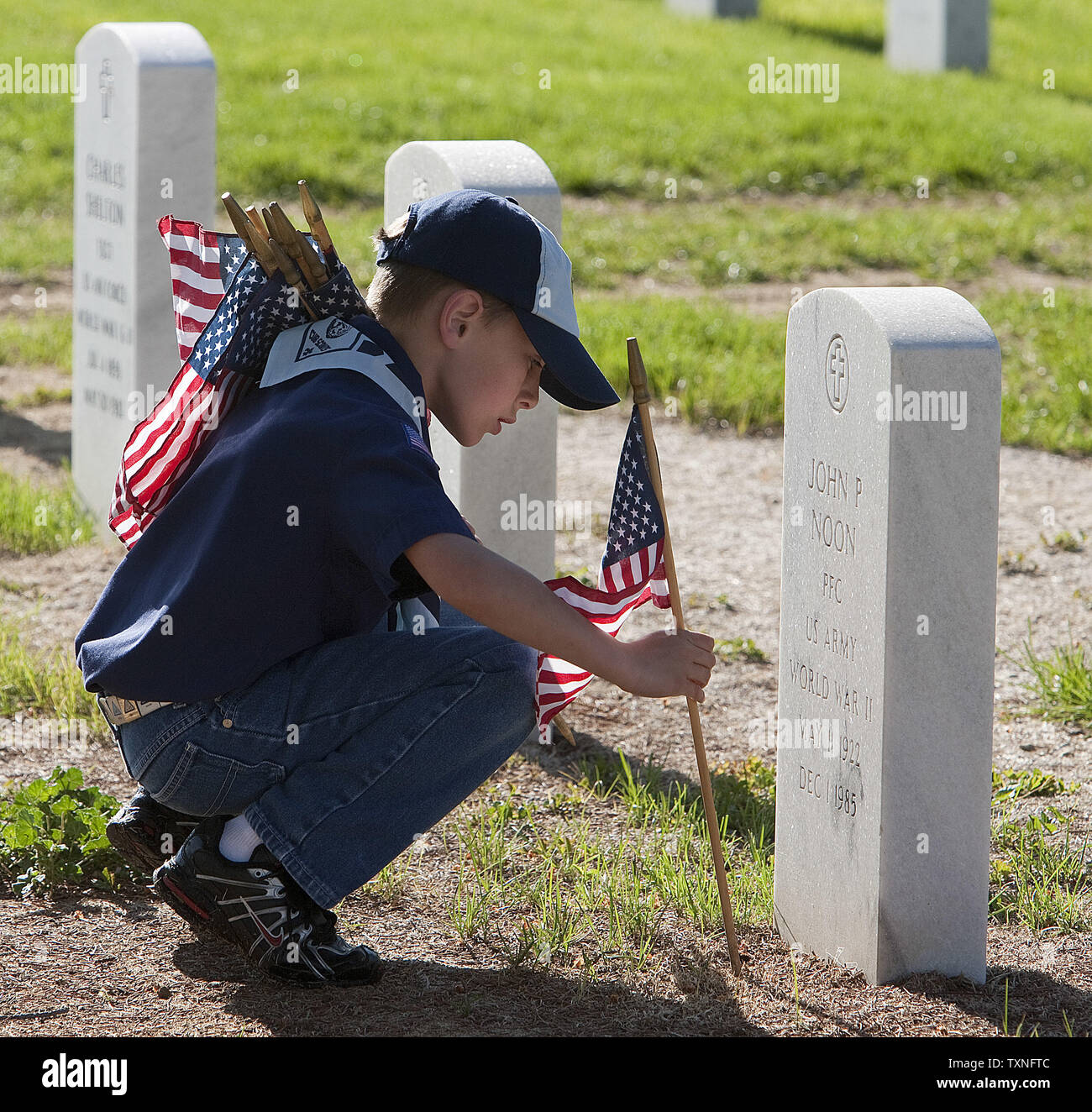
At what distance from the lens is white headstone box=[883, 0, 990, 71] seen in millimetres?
15664

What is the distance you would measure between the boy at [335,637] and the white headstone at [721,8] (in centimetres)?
1662

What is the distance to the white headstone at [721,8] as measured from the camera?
58.8ft

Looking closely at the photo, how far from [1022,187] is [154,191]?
7946 millimetres

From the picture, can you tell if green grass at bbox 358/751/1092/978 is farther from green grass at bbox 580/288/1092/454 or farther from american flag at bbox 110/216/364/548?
green grass at bbox 580/288/1092/454

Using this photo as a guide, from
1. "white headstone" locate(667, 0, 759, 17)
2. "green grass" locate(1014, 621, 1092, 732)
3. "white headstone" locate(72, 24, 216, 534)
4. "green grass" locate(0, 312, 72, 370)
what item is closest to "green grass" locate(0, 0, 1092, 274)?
"green grass" locate(0, 312, 72, 370)

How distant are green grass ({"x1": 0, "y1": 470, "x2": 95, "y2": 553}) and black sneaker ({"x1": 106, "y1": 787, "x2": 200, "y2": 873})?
2.57m

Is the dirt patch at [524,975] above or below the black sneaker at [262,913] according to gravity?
below

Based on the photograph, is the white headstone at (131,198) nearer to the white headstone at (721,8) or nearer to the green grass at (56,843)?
the green grass at (56,843)

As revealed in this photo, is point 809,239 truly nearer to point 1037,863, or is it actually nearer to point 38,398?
point 38,398

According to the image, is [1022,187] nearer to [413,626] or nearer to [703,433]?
[703,433]

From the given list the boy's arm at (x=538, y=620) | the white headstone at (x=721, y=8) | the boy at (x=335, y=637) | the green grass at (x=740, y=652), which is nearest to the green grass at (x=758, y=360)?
the green grass at (x=740, y=652)

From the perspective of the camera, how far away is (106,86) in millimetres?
5168

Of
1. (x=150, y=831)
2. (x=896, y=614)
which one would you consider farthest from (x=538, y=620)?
(x=150, y=831)
